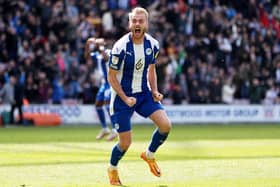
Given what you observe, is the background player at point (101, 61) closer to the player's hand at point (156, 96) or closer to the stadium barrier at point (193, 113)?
the player's hand at point (156, 96)

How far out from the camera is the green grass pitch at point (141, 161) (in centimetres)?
1248

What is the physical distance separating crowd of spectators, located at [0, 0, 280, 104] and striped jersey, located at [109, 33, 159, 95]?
761 inches

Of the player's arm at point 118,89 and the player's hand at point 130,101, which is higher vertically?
the player's arm at point 118,89

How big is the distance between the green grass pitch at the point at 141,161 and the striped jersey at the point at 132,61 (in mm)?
1479

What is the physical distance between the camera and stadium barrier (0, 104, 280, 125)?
32.0 metres

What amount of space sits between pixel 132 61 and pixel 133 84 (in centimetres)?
36

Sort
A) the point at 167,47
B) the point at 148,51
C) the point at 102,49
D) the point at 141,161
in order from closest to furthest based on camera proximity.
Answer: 1. the point at 148,51
2. the point at 141,161
3. the point at 102,49
4. the point at 167,47

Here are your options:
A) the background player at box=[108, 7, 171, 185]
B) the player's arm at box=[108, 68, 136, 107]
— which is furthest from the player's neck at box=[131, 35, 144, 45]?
the player's arm at box=[108, 68, 136, 107]

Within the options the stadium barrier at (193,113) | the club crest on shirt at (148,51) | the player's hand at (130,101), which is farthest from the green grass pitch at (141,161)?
the stadium barrier at (193,113)

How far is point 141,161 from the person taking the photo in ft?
52.6

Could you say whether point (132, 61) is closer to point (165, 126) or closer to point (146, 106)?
point (146, 106)

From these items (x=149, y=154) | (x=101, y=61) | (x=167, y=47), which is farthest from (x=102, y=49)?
(x=167, y=47)

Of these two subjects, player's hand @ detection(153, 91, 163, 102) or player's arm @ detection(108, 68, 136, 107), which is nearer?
player's arm @ detection(108, 68, 136, 107)

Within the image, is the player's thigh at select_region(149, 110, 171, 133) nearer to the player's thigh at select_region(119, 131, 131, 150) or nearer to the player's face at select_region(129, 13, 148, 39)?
the player's thigh at select_region(119, 131, 131, 150)
